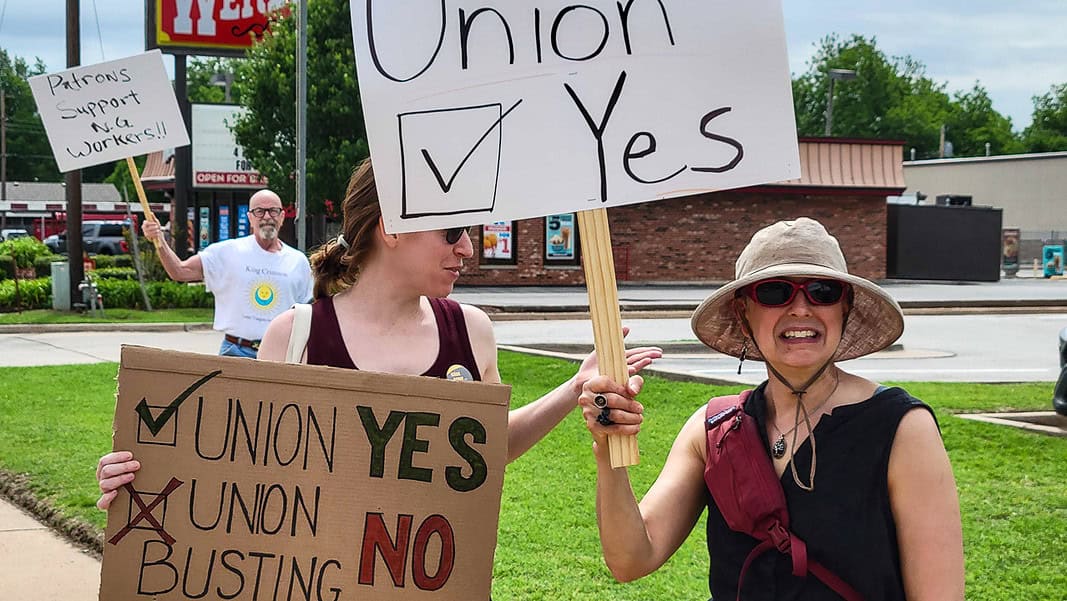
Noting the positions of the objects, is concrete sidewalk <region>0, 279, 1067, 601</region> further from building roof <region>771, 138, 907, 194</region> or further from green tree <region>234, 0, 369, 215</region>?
green tree <region>234, 0, 369, 215</region>

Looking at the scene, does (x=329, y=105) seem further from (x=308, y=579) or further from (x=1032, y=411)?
(x=308, y=579)

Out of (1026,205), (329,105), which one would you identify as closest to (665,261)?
(329,105)

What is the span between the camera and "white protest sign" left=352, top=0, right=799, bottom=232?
8.18 feet

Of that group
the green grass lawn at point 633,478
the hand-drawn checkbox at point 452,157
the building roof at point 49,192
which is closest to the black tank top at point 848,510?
the hand-drawn checkbox at point 452,157

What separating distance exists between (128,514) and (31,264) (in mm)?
31226

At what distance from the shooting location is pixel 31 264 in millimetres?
31656

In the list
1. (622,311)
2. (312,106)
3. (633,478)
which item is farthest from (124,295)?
(633,478)

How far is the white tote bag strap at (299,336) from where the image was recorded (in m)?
3.06

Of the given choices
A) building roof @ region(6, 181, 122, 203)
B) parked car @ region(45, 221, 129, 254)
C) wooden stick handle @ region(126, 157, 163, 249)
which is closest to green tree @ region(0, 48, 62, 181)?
building roof @ region(6, 181, 122, 203)

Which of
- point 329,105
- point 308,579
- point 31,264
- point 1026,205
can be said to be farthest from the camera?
point 1026,205

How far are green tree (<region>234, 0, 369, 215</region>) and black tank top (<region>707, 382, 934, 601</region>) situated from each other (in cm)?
2568

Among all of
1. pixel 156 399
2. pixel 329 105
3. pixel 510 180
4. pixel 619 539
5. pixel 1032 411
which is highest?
pixel 329 105

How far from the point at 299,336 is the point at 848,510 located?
1370mm

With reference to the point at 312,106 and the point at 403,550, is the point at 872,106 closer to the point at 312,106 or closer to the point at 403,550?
the point at 312,106
